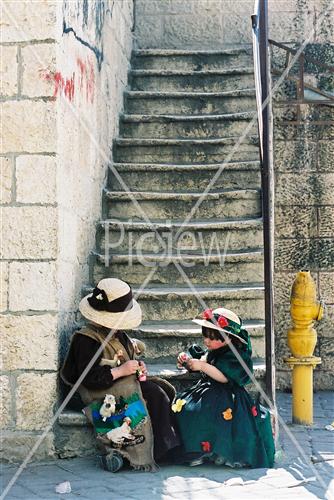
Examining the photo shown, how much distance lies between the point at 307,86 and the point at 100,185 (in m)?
2.05

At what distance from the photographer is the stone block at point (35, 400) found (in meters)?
4.47

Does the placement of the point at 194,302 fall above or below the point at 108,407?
above

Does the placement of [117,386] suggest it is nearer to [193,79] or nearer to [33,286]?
[33,286]

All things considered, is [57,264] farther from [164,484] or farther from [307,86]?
[307,86]

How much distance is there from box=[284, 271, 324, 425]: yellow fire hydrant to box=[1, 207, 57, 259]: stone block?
5.74 ft

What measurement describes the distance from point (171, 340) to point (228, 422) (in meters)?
1.03

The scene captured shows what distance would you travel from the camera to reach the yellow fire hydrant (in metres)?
5.26

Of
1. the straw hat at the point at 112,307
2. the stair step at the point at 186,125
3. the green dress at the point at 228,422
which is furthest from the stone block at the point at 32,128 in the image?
the stair step at the point at 186,125

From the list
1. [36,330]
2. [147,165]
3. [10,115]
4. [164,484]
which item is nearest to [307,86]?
[147,165]

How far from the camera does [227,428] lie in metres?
4.26

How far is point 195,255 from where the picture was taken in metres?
5.88

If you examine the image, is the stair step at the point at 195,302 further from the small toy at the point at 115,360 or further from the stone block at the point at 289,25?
the stone block at the point at 289,25

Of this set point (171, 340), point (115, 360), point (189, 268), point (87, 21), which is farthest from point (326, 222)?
point (115, 360)

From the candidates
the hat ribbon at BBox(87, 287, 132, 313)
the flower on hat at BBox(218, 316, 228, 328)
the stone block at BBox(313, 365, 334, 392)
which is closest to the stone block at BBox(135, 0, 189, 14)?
the stone block at BBox(313, 365, 334, 392)
